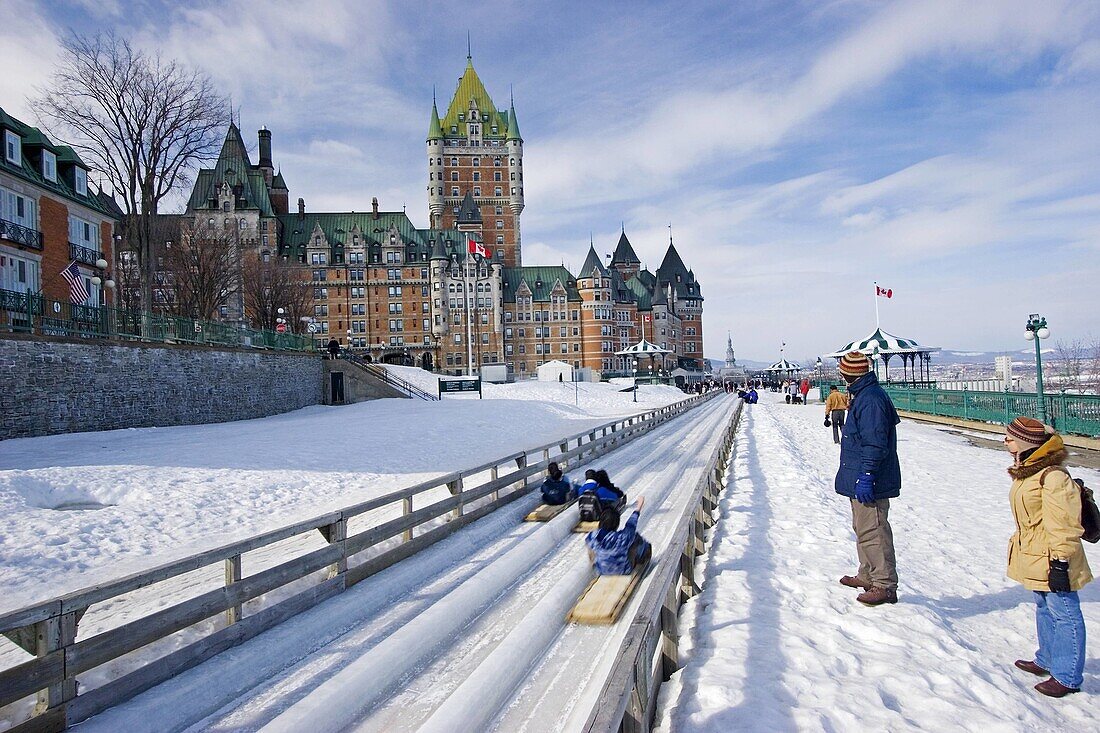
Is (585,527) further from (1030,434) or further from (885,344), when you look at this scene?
(885,344)

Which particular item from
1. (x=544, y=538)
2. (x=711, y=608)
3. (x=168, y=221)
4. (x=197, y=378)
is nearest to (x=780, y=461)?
(x=544, y=538)

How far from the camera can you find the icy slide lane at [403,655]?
4.82 m

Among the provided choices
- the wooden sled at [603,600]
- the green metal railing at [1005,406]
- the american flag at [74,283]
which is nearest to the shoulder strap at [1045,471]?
the wooden sled at [603,600]

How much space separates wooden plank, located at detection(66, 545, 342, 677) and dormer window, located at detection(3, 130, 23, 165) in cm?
3003

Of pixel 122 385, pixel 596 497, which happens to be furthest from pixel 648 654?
pixel 122 385

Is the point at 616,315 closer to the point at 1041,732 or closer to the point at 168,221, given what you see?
the point at 168,221

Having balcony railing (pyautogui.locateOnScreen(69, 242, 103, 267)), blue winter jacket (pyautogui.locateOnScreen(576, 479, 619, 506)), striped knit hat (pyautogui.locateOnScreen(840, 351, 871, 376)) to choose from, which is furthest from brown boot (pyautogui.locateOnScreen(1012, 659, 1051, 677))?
balcony railing (pyautogui.locateOnScreen(69, 242, 103, 267))

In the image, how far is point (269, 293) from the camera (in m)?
58.2

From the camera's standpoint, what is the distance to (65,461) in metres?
15.3

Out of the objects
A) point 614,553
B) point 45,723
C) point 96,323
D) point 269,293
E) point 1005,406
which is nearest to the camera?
point 45,723

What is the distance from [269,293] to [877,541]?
193 feet

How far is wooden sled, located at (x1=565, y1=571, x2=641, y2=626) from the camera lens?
6570mm

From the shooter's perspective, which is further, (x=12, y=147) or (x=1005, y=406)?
(x=12, y=147)

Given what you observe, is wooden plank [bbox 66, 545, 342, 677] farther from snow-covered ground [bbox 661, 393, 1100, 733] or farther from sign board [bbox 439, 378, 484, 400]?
sign board [bbox 439, 378, 484, 400]
